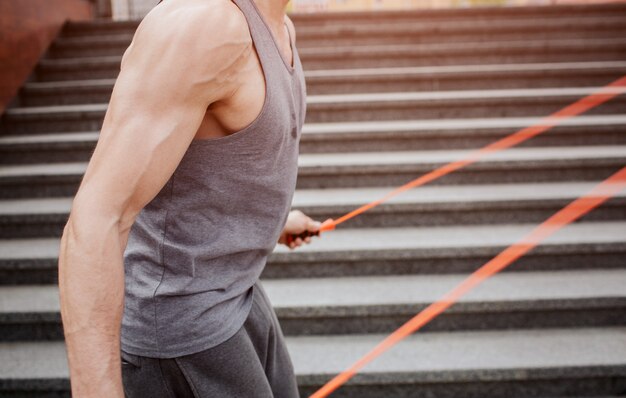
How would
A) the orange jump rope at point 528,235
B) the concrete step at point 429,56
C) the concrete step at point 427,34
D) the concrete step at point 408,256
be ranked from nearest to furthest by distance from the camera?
the orange jump rope at point 528,235
the concrete step at point 408,256
the concrete step at point 429,56
the concrete step at point 427,34

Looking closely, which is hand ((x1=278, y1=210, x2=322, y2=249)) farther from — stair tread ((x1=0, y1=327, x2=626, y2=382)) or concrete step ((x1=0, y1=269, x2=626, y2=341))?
concrete step ((x1=0, y1=269, x2=626, y2=341))

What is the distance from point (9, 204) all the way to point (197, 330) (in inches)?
126

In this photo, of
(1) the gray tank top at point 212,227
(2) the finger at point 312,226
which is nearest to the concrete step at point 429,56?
(2) the finger at point 312,226

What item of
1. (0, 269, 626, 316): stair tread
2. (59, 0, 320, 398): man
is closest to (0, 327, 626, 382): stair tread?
(0, 269, 626, 316): stair tread

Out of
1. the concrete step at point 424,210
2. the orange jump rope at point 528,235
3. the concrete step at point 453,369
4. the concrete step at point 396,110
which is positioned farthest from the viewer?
the concrete step at point 396,110

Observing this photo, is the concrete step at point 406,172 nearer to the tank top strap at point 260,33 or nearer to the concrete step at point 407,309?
the concrete step at point 407,309

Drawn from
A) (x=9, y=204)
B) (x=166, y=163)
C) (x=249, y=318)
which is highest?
(x=166, y=163)

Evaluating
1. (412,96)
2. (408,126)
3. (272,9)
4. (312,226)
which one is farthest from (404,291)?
(272,9)

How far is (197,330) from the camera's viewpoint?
0.99 m

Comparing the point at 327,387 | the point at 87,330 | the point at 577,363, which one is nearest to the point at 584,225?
the point at 577,363

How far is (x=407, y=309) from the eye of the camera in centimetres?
290

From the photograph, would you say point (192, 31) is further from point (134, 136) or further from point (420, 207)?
point (420, 207)

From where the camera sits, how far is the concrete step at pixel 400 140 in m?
3.99

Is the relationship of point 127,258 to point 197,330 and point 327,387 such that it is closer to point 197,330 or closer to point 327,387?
point 197,330
